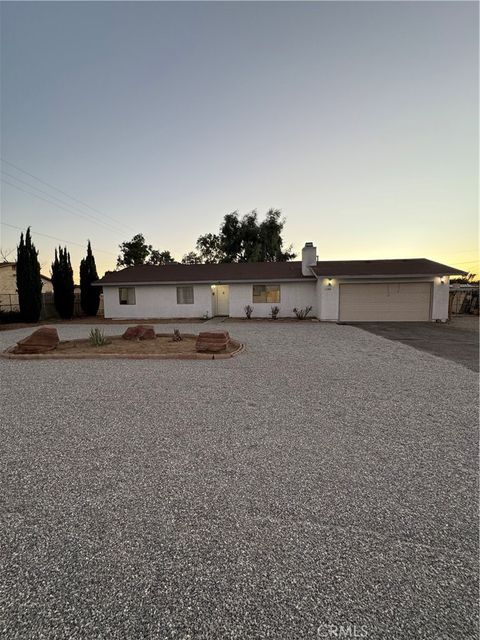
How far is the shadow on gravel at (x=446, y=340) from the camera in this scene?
7.33 metres

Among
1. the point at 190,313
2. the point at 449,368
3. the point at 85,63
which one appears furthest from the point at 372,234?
the point at 85,63

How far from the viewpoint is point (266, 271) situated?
18.4 metres

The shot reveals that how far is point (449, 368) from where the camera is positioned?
6.22m

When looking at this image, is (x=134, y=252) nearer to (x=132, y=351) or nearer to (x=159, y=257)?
(x=159, y=257)

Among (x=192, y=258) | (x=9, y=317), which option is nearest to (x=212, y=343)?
(x=9, y=317)

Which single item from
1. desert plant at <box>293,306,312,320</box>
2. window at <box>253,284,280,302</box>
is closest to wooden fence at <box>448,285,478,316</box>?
desert plant at <box>293,306,312,320</box>

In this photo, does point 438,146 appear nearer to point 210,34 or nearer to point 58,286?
point 210,34

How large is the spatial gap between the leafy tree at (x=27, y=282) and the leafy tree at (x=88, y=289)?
3838 mm

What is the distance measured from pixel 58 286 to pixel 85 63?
1282 centimetres

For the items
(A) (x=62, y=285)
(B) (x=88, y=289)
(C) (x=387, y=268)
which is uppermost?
(C) (x=387, y=268)

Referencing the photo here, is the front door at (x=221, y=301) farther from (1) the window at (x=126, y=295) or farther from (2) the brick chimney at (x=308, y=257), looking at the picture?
(1) the window at (x=126, y=295)

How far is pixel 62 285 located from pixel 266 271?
14.0 m

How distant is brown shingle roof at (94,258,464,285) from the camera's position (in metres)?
15.3

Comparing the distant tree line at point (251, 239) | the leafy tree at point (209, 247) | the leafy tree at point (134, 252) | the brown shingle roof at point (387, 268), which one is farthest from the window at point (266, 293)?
the leafy tree at point (134, 252)
